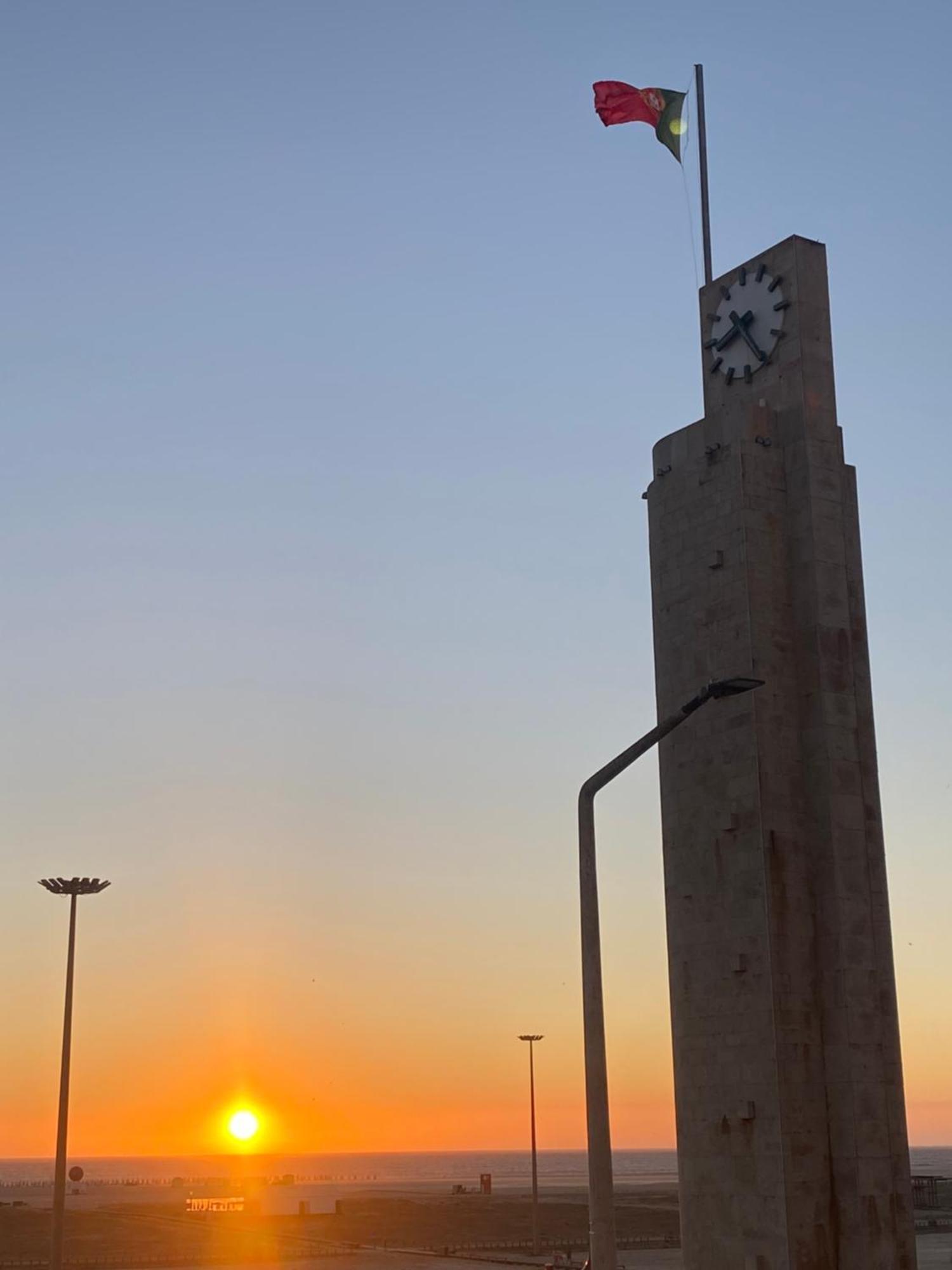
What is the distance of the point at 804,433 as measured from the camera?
142 ft

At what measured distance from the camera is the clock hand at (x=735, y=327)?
45.5 m

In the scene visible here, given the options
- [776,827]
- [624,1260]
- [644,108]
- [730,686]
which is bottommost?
[624,1260]

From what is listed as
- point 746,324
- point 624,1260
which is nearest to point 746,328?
point 746,324

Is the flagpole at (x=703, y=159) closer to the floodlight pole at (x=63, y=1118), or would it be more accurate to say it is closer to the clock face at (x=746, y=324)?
the clock face at (x=746, y=324)

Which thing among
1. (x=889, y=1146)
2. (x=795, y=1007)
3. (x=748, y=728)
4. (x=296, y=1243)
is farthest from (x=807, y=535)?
(x=296, y=1243)

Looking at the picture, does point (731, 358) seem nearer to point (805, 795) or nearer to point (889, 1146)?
point (805, 795)

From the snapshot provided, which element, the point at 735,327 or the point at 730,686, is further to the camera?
the point at 735,327

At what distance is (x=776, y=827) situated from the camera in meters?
40.3

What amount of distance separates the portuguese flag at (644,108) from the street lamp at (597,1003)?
25.8 m

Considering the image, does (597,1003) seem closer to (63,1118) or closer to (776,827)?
(776,827)

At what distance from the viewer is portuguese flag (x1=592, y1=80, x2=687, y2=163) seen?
152 feet

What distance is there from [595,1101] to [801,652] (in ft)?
66.3

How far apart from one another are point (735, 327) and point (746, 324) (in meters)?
0.38

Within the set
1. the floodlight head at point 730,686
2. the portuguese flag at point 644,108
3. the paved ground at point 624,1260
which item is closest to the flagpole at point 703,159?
the portuguese flag at point 644,108
